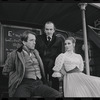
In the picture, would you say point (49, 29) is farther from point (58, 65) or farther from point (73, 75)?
point (73, 75)

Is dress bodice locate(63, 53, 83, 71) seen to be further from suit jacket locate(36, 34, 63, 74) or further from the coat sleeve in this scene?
the coat sleeve

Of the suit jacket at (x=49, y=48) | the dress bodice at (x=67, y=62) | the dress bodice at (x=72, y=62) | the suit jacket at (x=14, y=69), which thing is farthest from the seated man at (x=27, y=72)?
the dress bodice at (x=72, y=62)

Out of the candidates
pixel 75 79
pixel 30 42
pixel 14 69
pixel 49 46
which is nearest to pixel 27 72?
pixel 14 69

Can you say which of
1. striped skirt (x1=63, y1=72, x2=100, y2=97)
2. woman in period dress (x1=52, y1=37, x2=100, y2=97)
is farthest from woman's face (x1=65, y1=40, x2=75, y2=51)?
striped skirt (x1=63, y1=72, x2=100, y2=97)

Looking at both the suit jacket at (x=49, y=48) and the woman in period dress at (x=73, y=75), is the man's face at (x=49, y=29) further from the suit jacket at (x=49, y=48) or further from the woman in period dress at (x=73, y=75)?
the woman in period dress at (x=73, y=75)

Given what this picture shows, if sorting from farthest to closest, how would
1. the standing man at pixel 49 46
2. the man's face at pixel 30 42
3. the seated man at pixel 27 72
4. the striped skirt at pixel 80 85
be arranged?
the standing man at pixel 49 46
the man's face at pixel 30 42
the striped skirt at pixel 80 85
the seated man at pixel 27 72

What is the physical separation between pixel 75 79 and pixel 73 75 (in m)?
0.06

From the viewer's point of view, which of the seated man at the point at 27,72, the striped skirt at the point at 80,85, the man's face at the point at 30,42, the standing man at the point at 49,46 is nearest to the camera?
the seated man at the point at 27,72

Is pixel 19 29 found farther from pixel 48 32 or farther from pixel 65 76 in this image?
pixel 65 76

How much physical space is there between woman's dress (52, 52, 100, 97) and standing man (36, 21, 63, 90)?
8 centimetres

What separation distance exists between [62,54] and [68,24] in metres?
0.55

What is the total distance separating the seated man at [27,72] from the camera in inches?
91.2

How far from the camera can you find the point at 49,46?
269 centimetres

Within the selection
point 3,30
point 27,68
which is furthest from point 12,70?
point 3,30
